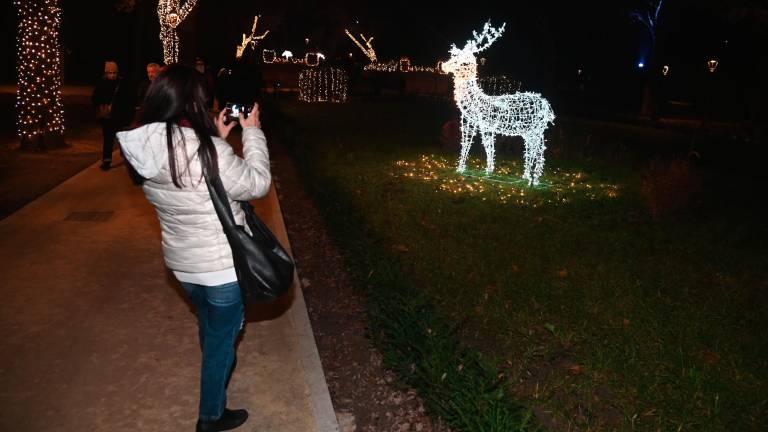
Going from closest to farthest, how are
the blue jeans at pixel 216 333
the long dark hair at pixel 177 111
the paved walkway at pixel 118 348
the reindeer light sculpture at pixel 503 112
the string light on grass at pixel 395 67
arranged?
the long dark hair at pixel 177 111 → the blue jeans at pixel 216 333 → the paved walkway at pixel 118 348 → the reindeer light sculpture at pixel 503 112 → the string light on grass at pixel 395 67

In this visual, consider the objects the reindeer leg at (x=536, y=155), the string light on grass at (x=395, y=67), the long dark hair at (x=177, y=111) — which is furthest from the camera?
the string light on grass at (x=395, y=67)

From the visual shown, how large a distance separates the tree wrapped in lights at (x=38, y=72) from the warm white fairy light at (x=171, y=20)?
29.7 ft

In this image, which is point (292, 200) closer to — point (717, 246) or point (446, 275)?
point (446, 275)

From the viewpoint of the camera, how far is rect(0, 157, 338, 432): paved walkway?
12.2ft

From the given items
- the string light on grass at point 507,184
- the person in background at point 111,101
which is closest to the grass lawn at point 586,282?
the string light on grass at point 507,184

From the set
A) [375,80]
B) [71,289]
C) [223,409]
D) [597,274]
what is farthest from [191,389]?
[375,80]

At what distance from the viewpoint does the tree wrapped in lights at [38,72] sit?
13.1 m

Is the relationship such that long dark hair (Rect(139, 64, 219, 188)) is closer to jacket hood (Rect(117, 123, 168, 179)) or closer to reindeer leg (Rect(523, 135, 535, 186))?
jacket hood (Rect(117, 123, 168, 179))

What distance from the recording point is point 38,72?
13352 millimetres

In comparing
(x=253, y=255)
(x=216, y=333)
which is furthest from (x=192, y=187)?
(x=216, y=333)

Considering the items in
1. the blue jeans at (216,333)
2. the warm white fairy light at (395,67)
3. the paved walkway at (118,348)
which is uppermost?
the warm white fairy light at (395,67)

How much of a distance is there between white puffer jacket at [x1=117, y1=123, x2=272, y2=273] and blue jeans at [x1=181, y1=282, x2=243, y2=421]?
143mm

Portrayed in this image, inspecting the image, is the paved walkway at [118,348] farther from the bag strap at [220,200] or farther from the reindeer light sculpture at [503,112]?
the reindeer light sculpture at [503,112]

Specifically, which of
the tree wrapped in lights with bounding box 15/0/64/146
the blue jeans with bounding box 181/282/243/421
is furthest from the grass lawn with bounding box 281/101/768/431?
the tree wrapped in lights with bounding box 15/0/64/146
